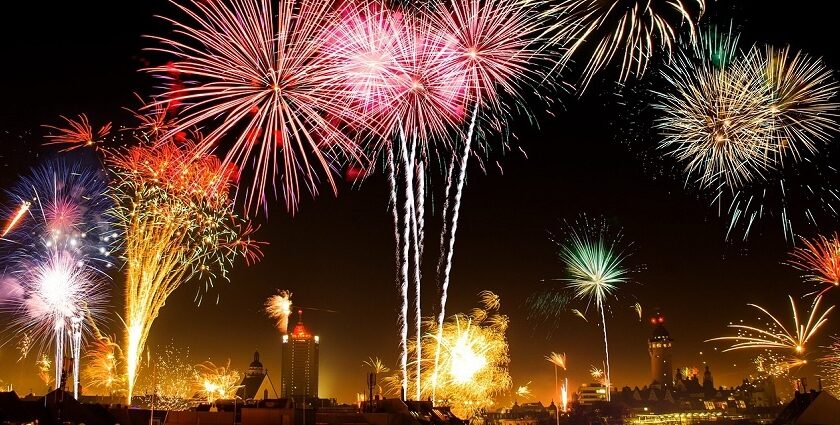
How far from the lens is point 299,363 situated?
149m

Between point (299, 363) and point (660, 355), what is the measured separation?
10379cm

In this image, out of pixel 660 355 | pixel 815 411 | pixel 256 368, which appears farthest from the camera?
pixel 660 355

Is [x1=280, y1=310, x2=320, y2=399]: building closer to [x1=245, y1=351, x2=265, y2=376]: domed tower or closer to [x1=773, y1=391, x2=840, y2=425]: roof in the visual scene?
[x1=245, y1=351, x2=265, y2=376]: domed tower

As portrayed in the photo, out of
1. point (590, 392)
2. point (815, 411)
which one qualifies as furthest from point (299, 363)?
point (815, 411)

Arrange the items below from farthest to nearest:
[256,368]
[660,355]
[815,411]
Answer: [660,355]
[256,368]
[815,411]

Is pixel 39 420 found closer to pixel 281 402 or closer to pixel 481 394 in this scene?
pixel 281 402

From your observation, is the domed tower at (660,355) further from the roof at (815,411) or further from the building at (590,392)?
the roof at (815,411)

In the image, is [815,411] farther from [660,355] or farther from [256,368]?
[660,355]

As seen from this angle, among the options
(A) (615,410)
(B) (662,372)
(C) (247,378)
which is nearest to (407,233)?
(A) (615,410)

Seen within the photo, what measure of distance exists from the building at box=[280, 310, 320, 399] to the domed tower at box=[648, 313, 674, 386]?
95.4 m

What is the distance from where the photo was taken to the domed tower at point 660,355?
19188cm

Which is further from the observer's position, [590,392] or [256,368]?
[590,392]

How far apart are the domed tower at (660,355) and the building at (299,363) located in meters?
95.4

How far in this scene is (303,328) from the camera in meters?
156
